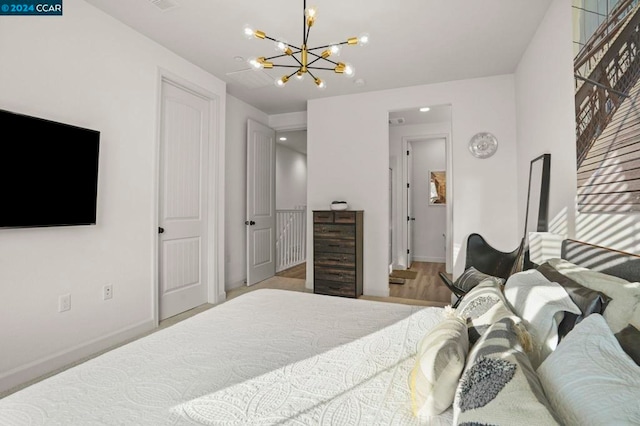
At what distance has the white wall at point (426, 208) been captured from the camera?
6645 mm

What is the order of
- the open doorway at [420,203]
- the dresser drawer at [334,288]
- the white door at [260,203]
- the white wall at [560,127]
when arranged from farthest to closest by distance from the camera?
the open doorway at [420,203]
the white door at [260,203]
the dresser drawer at [334,288]
the white wall at [560,127]

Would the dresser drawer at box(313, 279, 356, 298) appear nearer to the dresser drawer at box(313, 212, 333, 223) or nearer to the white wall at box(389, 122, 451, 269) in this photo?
the dresser drawer at box(313, 212, 333, 223)

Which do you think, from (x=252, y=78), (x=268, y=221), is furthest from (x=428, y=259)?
(x=252, y=78)

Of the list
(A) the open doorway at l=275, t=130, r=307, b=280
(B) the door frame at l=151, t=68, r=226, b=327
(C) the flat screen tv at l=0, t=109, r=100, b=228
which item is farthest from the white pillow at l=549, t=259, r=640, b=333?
(A) the open doorway at l=275, t=130, r=307, b=280

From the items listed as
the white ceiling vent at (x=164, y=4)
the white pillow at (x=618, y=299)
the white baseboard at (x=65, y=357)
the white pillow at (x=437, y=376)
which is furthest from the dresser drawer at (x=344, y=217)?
the white pillow at (x=437, y=376)

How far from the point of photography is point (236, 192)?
4.57m

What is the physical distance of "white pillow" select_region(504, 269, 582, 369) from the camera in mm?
1045

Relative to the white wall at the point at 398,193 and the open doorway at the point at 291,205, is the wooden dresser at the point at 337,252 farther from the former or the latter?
the white wall at the point at 398,193

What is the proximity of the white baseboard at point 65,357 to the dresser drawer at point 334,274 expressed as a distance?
195 cm

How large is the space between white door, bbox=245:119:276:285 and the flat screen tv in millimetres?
2346

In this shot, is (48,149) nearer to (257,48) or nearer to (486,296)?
(257,48)

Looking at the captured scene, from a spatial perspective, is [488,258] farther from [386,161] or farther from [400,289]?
[386,161]

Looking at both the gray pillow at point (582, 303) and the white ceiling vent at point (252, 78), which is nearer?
the gray pillow at point (582, 303)

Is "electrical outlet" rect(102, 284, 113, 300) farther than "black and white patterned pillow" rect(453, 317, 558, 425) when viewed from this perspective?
Yes
